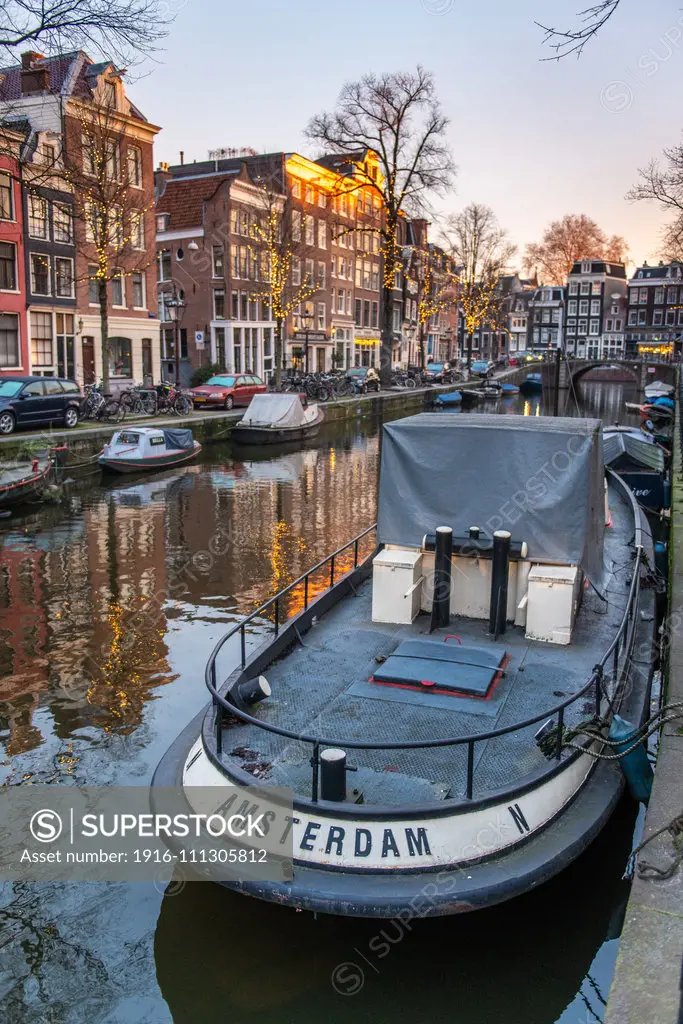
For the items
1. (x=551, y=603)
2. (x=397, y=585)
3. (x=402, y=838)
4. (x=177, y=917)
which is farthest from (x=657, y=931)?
(x=397, y=585)

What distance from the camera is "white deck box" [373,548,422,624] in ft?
28.3

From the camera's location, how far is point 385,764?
20.4 ft

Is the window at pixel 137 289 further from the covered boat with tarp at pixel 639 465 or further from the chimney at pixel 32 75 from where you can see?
the covered boat with tarp at pixel 639 465

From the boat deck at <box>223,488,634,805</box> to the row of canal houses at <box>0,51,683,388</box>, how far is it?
11.7 metres

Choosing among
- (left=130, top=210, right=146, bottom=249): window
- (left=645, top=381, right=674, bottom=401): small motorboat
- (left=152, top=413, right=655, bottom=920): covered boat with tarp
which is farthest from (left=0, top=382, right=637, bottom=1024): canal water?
(left=645, top=381, right=674, bottom=401): small motorboat

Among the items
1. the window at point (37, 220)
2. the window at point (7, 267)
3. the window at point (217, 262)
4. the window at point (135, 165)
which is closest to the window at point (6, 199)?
the window at point (37, 220)

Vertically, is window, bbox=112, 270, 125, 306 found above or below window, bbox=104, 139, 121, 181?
below

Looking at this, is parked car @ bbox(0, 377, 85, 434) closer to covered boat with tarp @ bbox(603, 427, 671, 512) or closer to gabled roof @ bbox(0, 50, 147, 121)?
gabled roof @ bbox(0, 50, 147, 121)

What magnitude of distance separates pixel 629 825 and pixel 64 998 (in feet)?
15.4

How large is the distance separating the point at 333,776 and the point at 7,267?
31.0 metres

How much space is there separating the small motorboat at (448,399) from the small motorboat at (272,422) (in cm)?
1942

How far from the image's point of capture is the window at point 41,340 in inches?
1318

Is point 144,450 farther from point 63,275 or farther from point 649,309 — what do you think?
point 649,309

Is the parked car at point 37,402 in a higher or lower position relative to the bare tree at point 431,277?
lower
